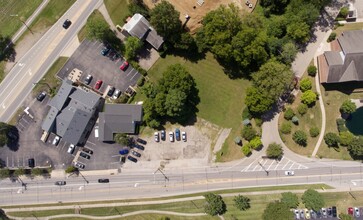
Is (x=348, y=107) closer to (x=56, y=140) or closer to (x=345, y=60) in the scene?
(x=345, y=60)

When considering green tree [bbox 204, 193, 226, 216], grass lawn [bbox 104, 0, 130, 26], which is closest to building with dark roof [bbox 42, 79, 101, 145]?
grass lawn [bbox 104, 0, 130, 26]

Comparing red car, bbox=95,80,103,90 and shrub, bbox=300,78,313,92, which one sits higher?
shrub, bbox=300,78,313,92

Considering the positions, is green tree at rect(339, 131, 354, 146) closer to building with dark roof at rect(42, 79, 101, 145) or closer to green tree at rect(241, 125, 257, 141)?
green tree at rect(241, 125, 257, 141)

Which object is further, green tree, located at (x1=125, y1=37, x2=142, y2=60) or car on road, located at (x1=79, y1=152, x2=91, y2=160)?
car on road, located at (x1=79, y1=152, x2=91, y2=160)

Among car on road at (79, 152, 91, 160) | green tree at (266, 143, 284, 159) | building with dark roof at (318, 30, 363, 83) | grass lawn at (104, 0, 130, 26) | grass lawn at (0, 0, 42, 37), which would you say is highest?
building with dark roof at (318, 30, 363, 83)

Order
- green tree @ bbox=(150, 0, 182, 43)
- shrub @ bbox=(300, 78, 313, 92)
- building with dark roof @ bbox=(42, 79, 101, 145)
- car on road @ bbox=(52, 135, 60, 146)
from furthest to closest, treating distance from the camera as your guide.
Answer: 1. car on road @ bbox=(52, 135, 60, 146)
2. building with dark roof @ bbox=(42, 79, 101, 145)
3. shrub @ bbox=(300, 78, 313, 92)
4. green tree @ bbox=(150, 0, 182, 43)
